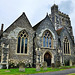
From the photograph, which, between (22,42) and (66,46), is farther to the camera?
(66,46)

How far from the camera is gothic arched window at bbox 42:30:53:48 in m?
20.1

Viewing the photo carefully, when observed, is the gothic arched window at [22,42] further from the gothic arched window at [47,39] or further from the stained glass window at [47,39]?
the stained glass window at [47,39]

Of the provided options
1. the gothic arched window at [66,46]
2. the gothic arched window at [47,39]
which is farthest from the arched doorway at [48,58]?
the gothic arched window at [66,46]

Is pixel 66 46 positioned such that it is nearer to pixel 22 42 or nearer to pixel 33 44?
pixel 33 44

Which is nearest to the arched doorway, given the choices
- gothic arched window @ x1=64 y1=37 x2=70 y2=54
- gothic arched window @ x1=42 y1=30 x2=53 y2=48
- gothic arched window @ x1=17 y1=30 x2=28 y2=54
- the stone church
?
the stone church

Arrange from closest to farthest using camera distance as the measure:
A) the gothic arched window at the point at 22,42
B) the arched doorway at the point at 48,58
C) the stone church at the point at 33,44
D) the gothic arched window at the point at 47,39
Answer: the stone church at the point at 33,44 → the gothic arched window at the point at 22,42 → the arched doorway at the point at 48,58 → the gothic arched window at the point at 47,39

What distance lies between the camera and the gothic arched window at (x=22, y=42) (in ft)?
57.6

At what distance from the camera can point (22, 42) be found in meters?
18.0

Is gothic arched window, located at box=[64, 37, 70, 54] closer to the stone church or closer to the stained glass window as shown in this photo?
the stone church

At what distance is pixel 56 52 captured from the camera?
20.9 metres

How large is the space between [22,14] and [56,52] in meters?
11.1

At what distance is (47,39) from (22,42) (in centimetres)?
582

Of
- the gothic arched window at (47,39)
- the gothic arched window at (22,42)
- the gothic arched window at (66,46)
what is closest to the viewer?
the gothic arched window at (22,42)

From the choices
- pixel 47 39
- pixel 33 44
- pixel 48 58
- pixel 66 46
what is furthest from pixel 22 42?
pixel 66 46
